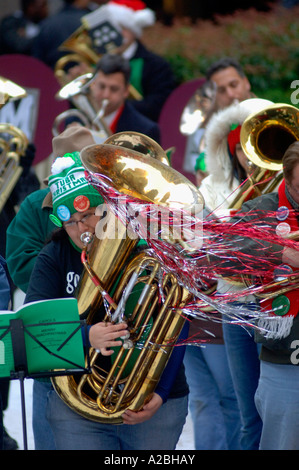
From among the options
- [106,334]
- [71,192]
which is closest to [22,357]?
[106,334]

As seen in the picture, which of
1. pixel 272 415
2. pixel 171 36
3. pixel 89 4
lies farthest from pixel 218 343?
pixel 171 36

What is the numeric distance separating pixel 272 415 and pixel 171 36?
7192mm

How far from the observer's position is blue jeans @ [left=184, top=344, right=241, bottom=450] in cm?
410

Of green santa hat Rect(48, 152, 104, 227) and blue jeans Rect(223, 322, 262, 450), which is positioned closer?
green santa hat Rect(48, 152, 104, 227)

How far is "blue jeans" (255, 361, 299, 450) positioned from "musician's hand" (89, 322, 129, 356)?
24.3 inches

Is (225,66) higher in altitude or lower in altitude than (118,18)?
higher

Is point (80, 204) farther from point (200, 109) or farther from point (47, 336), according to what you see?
point (200, 109)

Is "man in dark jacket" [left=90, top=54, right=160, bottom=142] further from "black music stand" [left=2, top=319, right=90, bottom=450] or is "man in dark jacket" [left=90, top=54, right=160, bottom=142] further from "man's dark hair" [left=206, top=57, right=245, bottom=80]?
"black music stand" [left=2, top=319, right=90, bottom=450]

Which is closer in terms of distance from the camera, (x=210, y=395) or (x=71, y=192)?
(x=71, y=192)

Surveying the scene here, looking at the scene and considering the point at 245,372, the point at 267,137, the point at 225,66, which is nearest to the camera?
the point at 267,137

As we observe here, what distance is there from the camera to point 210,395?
163 inches

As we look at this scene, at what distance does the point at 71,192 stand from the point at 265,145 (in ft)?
3.46

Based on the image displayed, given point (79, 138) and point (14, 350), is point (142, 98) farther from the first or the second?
point (14, 350)

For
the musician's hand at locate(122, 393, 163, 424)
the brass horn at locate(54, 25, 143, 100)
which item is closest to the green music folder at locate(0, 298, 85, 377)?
the musician's hand at locate(122, 393, 163, 424)
